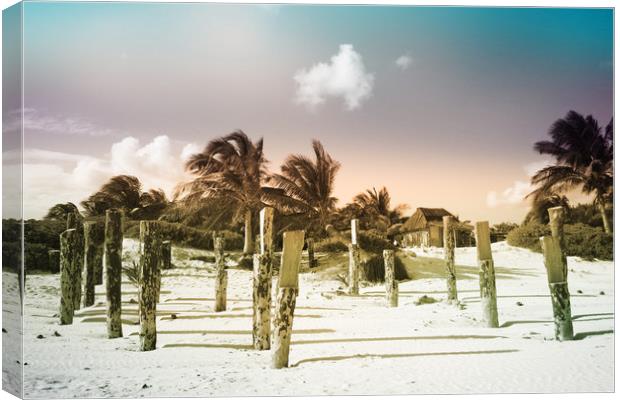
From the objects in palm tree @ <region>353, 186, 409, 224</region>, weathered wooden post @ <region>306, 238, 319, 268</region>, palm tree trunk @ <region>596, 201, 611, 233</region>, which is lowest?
weathered wooden post @ <region>306, 238, 319, 268</region>

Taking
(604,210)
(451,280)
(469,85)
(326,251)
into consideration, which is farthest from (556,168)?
(326,251)

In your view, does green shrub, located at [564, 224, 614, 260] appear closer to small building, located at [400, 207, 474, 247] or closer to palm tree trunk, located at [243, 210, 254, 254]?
small building, located at [400, 207, 474, 247]

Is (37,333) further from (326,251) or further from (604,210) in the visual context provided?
(604,210)

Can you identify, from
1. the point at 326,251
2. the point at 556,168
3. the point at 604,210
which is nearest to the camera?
the point at 604,210

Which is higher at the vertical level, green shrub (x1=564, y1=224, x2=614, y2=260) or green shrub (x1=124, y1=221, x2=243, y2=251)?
green shrub (x1=124, y1=221, x2=243, y2=251)

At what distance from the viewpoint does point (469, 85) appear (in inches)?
332

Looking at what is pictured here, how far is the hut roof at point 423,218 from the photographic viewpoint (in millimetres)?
10725

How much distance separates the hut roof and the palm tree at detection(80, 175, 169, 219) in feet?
16.9

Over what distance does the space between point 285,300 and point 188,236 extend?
7.34 m

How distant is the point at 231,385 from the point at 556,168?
6314mm

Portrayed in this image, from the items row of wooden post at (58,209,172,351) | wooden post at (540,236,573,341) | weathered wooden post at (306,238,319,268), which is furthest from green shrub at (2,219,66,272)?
wooden post at (540,236,573,341)

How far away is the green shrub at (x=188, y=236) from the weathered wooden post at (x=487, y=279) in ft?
18.1

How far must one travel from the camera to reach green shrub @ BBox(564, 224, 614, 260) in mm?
8078

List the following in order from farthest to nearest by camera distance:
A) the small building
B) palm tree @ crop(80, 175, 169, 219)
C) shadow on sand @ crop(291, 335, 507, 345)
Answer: the small building → palm tree @ crop(80, 175, 169, 219) → shadow on sand @ crop(291, 335, 507, 345)
